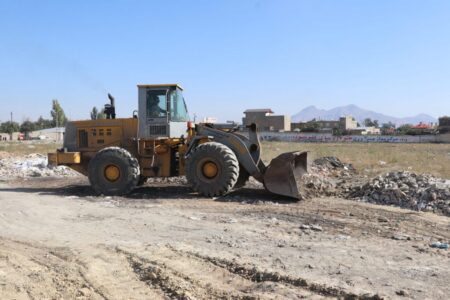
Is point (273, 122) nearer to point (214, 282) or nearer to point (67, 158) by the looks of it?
point (67, 158)

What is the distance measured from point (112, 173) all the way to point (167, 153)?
157 cm

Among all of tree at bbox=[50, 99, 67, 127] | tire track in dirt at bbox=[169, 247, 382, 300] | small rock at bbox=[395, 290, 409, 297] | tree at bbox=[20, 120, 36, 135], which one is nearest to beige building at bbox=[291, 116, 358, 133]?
tree at bbox=[50, 99, 67, 127]

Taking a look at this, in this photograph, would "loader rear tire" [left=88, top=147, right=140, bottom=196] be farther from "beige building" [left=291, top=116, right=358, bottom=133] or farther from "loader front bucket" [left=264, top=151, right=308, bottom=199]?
"beige building" [left=291, top=116, right=358, bottom=133]

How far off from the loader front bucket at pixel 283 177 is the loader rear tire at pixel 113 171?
3627 mm

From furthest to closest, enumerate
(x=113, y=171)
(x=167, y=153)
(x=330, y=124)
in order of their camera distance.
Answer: (x=330, y=124) < (x=167, y=153) < (x=113, y=171)

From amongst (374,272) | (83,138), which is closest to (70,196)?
(83,138)

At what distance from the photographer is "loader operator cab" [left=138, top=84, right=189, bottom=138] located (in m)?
13.0

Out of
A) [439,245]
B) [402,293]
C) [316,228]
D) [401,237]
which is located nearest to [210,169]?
[316,228]

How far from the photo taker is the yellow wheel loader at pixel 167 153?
474 inches

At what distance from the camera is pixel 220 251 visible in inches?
272

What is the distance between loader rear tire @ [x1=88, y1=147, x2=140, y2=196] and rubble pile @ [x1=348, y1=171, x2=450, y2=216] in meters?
5.74

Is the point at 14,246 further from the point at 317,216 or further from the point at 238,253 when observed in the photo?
the point at 317,216

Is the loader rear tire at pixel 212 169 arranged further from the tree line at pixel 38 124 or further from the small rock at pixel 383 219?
the tree line at pixel 38 124

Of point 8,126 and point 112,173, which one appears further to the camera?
point 8,126
